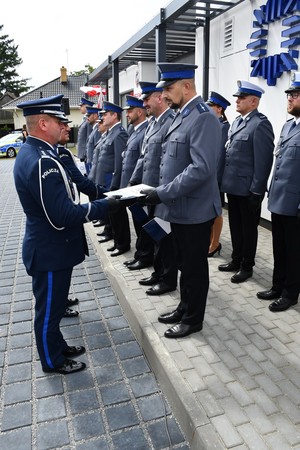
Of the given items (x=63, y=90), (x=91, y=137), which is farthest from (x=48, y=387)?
(x=63, y=90)

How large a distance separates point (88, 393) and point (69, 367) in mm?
310

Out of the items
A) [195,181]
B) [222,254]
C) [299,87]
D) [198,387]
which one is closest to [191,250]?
[195,181]

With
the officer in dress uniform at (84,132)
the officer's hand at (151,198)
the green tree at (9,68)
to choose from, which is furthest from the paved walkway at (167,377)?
the green tree at (9,68)

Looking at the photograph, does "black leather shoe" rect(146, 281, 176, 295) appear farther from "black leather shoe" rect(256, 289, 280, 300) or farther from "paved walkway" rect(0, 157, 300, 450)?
"black leather shoe" rect(256, 289, 280, 300)

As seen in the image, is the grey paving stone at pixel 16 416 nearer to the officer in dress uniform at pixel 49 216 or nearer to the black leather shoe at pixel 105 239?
the officer in dress uniform at pixel 49 216

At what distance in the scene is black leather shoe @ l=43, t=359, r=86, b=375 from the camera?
9.67 feet

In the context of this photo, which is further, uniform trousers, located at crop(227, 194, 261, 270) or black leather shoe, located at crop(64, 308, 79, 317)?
uniform trousers, located at crop(227, 194, 261, 270)

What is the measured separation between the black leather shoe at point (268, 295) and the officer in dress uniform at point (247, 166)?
16.9 inches

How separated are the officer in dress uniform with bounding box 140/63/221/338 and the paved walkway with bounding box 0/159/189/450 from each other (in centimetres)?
53

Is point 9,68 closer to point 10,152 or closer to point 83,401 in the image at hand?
point 10,152

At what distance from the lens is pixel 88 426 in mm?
2441

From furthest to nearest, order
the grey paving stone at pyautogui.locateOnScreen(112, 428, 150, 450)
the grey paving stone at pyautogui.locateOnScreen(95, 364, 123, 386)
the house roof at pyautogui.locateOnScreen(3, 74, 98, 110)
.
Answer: the house roof at pyautogui.locateOnScreen(3, 74, 98, 110), the grey paving stone at pyautogui.locateOnScreen(95, 364, 123, 386), the grey paving stone at pyautogui.locateOnScreen(112, 428, 150, 450)

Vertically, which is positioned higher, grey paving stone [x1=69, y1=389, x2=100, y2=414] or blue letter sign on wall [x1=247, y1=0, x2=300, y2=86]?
blue letter sign on wall [x1=247, y1=0, x2=300, y2=86]

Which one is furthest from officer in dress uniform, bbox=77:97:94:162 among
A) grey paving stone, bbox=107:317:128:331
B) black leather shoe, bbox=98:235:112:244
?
grey paving stone, bbox=107:317:128:331
